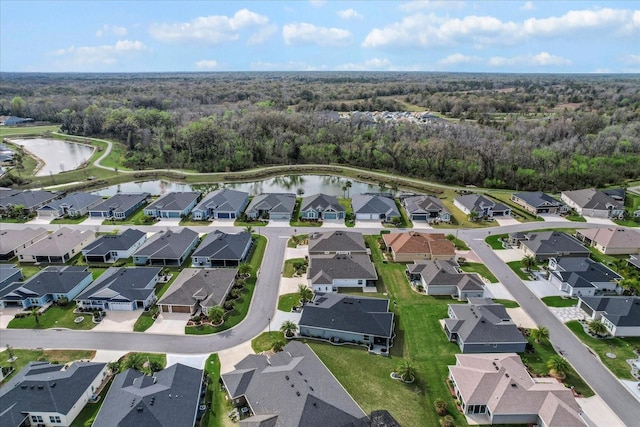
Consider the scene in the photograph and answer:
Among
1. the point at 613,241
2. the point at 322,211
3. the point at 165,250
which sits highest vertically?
the point at 322,211

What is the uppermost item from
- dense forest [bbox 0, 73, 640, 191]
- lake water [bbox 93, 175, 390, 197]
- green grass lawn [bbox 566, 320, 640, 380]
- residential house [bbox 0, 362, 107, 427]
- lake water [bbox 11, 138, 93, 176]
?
dense forest [bbox 0, 73, 640, 191]

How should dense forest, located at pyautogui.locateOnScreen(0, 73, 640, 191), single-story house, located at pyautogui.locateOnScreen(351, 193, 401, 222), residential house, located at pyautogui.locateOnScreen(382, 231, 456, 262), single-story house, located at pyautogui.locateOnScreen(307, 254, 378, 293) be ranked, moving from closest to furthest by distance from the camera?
single-story house, located at pyautogui.locateOnScreen(307, 254, 378, 293)
residential house, located at pyautogui.locateOnScreen(382, 231, 456, 262)
single-story house, located at pyautogui.locateOnScreen(351, 193, 401, 222)
dense forest, located at pyautogui.locateOnScreen(0, 73, 640, 191)

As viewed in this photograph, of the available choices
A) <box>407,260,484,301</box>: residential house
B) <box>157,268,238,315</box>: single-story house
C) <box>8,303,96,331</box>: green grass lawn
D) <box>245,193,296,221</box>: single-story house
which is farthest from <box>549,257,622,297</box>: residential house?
<box>8,303,96,331</box>: green grass lawn

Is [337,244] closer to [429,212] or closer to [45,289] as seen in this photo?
[429,212]

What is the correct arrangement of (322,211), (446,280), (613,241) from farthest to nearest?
(322,211)
(613,241)
(446,280)

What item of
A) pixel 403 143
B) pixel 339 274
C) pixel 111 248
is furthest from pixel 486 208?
pixel 111 248

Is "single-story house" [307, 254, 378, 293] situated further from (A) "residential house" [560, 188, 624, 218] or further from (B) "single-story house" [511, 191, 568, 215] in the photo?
(A) "residential house" [560, 188, 624, 218]

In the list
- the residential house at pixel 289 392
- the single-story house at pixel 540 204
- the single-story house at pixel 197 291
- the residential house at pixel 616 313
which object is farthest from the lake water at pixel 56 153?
the residential house at pixel 616 313
